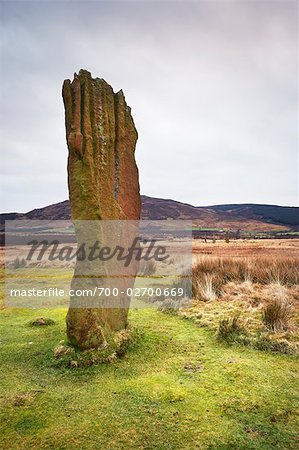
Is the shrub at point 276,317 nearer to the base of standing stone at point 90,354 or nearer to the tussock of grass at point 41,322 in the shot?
the base of standing stone at point 90,354

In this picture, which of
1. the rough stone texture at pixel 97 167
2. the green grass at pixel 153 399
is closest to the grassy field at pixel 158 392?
the green grass at pixel 153 399

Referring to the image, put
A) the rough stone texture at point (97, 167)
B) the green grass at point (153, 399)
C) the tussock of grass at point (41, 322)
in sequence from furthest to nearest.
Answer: the tussock of grass at point (41, 322), the rough stone texture at point (97, 167), the green grass at point (153, 399)

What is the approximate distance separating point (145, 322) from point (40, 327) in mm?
2733

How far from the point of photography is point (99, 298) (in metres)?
7.37

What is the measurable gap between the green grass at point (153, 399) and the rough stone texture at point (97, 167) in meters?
0.76

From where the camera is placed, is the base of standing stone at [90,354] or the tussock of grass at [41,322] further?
the tussock of grass at [41,322]

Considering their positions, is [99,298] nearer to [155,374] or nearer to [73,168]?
[155,374]

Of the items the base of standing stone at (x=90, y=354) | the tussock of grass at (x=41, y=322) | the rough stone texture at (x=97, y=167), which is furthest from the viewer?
the tussock of grass at (x=41, y=322)

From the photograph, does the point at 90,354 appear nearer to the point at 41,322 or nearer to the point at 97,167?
the point at 41,322

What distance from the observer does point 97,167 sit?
7.86 m

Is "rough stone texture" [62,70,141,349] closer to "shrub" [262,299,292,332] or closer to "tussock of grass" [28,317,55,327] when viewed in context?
"tussock of grass" [28,317,55,327]

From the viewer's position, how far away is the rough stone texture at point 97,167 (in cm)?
716

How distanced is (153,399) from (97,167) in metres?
4.60

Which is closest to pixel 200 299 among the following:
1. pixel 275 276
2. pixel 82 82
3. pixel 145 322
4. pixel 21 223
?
pixel 145 322
